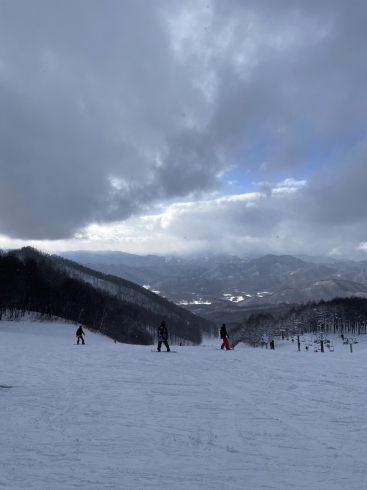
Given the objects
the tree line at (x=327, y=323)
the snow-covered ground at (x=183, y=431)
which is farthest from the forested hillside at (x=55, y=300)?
the snow-covered ground at (x=183, y=431)

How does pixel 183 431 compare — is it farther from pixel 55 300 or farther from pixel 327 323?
pixel 327 323

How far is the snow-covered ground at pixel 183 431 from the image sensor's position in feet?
22.1

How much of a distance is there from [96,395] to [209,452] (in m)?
6.15

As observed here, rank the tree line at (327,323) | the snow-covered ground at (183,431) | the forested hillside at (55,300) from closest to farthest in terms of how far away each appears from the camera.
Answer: the snow-covered ground at (183,431) → the forested hillside at (55,300) → the tree line at (327,323)

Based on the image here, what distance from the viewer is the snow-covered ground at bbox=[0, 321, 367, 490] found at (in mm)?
6734

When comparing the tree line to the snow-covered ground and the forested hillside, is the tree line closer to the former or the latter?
the forested hillside

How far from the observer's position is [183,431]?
30.3 feet

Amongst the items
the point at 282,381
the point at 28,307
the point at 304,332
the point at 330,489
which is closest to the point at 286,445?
the point at 330,489

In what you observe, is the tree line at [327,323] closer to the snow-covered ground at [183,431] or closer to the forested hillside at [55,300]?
the forested hillside at [55,300]

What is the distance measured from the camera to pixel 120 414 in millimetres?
10688

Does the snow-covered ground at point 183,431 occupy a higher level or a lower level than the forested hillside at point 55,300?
lower

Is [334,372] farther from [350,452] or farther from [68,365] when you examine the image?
[68,365]

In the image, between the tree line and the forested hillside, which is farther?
the tree line

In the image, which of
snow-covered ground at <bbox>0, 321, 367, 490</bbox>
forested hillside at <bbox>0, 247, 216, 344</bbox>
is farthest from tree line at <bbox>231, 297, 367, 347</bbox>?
snow-covered ground at <bbox>0, 321, 367, 490</bbox>
